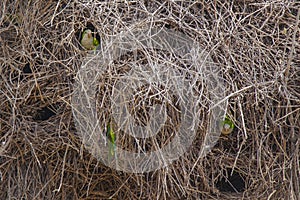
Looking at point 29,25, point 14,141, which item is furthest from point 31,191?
point 29,25

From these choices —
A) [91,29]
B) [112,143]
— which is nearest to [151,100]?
[112,143]

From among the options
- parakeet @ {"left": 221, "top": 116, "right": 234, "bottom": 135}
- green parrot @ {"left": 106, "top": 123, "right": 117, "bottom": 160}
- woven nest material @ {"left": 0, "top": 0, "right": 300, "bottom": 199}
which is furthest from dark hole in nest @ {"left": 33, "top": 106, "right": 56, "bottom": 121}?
parakeet @ {"left": 221, "top": 116, "right": 234, "bottom": 135}

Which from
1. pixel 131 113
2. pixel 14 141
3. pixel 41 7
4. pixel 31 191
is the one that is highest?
pixel 41 7

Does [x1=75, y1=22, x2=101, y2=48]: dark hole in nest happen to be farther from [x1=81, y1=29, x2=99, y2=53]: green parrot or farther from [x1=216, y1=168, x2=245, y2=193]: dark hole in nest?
[x1=216, y1=168, x2=245, y2=193]: dark hole in nest

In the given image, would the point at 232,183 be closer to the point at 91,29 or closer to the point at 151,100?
the point at 151,100

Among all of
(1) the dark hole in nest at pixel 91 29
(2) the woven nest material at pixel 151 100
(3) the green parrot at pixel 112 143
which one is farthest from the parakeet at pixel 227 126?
(1) the dark hole in nest at pixel 91 29

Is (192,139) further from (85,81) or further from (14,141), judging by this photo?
(14,141)
